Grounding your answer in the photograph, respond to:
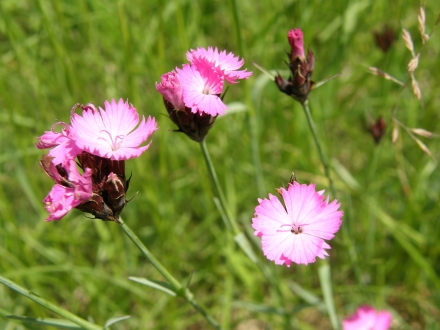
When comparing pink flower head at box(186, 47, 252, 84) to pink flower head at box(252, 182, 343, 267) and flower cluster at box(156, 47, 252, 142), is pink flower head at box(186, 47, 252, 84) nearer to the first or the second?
flower cluster at box(156, 47, 252, 142)

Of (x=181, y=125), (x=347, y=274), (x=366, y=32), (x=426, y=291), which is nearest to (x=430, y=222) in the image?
(x=426, y=291)

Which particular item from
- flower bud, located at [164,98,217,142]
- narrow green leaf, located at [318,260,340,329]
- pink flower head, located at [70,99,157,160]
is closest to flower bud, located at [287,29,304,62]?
flower bud, located at [164,98,217,142]

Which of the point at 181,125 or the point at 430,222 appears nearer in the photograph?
the point at 181,125

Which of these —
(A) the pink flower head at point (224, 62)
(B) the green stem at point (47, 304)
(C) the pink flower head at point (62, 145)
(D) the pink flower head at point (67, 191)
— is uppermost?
(A) the pink flower head at point (224, 62)

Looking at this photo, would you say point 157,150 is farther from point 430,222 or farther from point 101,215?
point 101,215

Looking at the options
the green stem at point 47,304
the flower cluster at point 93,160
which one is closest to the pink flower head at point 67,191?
the flower cluster at point 93,160

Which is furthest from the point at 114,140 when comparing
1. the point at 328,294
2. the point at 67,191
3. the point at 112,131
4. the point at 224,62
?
the point at 328,294

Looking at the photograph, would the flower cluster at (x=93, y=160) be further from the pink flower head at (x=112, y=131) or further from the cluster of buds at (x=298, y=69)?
the cluster of buds at (x=298, y=69)
